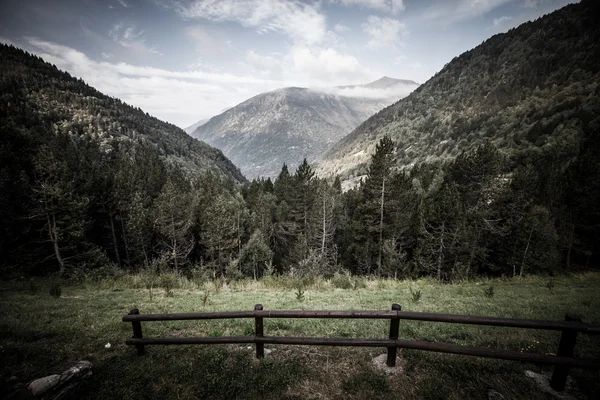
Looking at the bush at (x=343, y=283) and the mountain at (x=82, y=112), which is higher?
the mountain at (x=82, y=112)

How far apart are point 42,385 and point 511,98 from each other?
157m

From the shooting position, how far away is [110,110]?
540 ft

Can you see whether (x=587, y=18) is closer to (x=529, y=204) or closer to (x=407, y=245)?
(x=529, y=204)

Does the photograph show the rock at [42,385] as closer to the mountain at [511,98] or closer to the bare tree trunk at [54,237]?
the bare tree trunk at [54,237]

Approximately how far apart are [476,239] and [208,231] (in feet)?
113

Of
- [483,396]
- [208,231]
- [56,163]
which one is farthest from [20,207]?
[483,396]

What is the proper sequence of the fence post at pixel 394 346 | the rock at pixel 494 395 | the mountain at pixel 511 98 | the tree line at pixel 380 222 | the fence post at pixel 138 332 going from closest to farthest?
the rock at pixel 494 395 → the fence post at pixel 394 346 → the fence post at pixel 138 332 → the tree line at pixel 380 222 → the mountain at pixel 511 98

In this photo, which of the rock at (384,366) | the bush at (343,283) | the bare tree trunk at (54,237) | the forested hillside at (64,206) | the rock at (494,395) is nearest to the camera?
the rock at (494,395)

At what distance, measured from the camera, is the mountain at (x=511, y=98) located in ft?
226

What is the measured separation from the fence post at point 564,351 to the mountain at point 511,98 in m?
60.5

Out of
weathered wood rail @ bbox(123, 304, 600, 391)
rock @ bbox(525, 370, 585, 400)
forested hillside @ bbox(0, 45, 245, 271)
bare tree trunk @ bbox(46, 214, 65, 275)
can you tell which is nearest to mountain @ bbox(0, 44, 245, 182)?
forested hillside @ bbox(0, 45, 245, 271)

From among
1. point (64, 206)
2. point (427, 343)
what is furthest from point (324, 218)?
point (427, 343)

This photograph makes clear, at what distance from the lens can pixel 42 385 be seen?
13.8 feet

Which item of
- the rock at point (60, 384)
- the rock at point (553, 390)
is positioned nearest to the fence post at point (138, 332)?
the rock at point (60, 384)
